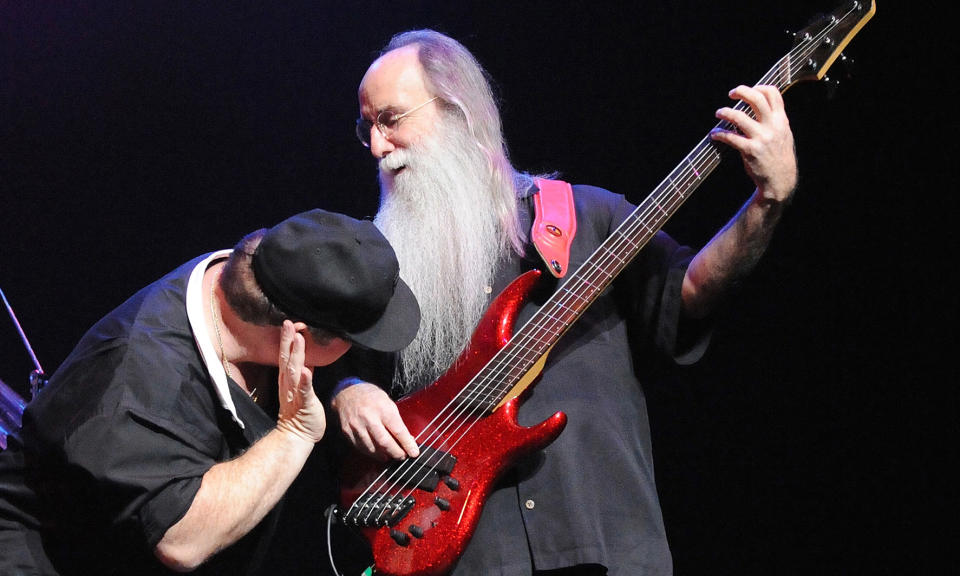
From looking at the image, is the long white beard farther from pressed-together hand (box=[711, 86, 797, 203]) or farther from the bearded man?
pressed-together hand (box=[711, 86, 797, 203])

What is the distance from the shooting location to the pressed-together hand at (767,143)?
227 centimetres

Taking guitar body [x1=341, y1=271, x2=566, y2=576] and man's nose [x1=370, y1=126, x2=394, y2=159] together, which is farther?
man's nose [x1=370, y1=126, x2=394, y2=159]

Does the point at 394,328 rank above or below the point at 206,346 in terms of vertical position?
below

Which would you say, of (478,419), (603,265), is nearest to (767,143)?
(603,265)

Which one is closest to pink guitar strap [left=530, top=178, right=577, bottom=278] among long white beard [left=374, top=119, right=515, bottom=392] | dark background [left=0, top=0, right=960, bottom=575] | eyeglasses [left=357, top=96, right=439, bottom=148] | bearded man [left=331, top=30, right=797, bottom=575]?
bearded man [left=331, top=30, right=797, bottom=575]

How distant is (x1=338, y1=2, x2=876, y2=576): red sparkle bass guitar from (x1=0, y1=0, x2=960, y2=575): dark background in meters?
1.02

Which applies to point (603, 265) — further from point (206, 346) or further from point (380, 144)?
point (206, 346)

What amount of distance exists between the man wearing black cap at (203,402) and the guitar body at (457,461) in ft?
0.81

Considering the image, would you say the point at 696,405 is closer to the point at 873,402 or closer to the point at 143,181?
the point at 873,402

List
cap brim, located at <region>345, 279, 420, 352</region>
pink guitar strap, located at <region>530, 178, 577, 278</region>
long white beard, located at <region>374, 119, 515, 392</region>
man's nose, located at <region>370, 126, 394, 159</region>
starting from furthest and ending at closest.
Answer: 1. man's nose, located at <region>370, 126, 394, 159</region>
2. long white beard, located at <region>374, 119, 515, 392</region>
3. pink guitar strap, located at <region>530, 178, 577, 278</region>
4. cap brim, located at <region>345, 279, 420, 352</region>

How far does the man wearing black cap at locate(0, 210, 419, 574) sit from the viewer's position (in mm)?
1873

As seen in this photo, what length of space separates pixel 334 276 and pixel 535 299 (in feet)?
2.18

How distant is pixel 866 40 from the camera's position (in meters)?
3.30

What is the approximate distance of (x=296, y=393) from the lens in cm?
207
